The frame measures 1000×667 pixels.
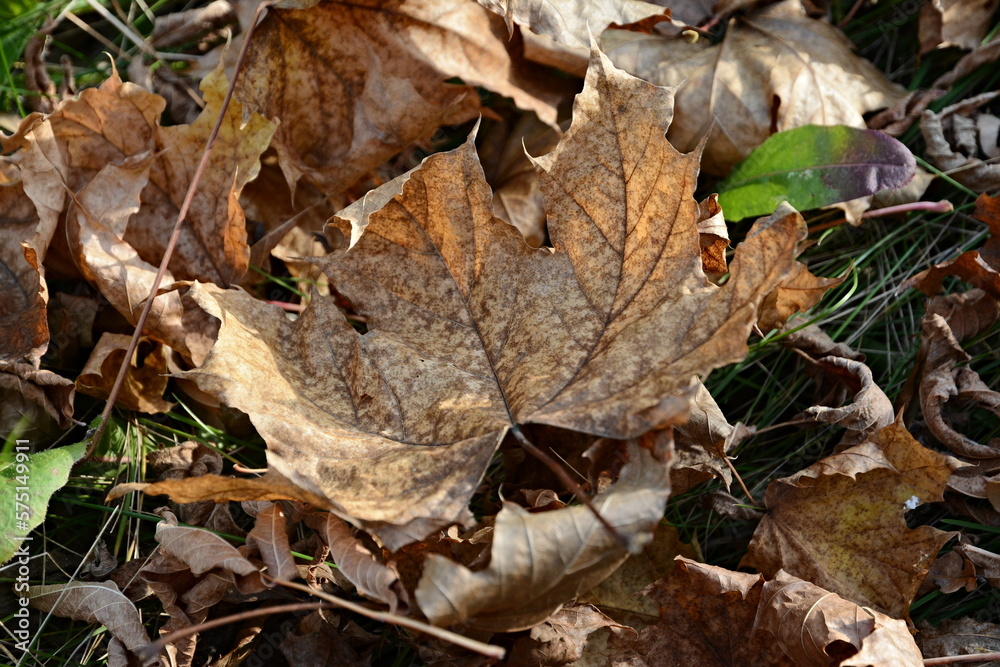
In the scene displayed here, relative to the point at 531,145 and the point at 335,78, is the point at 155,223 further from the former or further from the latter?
the point at 531,145

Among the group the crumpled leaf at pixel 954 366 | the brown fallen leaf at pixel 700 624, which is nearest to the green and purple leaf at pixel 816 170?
the crumpled leaf at pixel 954 366

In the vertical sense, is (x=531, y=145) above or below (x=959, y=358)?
above

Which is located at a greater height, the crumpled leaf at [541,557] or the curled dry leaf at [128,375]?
the crumpled leaf at [541,557]

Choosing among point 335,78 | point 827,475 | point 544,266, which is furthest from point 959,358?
point 335,78

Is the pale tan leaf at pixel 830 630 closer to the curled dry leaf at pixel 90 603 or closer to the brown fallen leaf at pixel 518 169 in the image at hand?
the brown fallen leaf at pixel 518 169

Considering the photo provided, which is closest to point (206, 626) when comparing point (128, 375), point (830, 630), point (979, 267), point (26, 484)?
point (26, 484)

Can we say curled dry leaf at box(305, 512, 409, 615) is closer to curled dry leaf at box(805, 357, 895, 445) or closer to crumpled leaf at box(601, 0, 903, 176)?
curled dry leaf at box(805, 357, 895, 445)

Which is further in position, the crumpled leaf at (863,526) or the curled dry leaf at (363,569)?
the crumpled leaf at (863,526)
